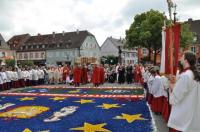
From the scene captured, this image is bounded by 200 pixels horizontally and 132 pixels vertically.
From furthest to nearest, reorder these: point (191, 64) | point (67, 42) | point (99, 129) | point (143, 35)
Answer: point (67, 42) → point (143, 35) → point (99, 129) → point (191, 64)

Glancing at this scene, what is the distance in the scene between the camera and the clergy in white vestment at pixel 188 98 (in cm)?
555

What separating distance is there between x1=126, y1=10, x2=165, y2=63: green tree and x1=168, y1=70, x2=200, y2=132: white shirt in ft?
155

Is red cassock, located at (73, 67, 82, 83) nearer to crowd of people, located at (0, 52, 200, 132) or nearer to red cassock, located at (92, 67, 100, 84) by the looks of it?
crowd of people, located at (0, 52, 200, 132)

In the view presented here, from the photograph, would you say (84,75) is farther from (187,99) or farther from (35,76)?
(187,99)

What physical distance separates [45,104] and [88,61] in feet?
105

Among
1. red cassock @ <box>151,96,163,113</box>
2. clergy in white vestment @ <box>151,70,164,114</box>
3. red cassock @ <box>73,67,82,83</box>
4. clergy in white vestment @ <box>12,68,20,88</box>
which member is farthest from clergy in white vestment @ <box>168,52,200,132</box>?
red cassock @ <box>73,67,82,83</box>

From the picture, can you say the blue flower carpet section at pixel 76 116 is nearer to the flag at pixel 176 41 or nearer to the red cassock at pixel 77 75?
the flag at pixel 176 41

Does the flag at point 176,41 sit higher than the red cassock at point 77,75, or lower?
higher

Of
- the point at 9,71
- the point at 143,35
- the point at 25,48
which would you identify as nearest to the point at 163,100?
the point at 9,71

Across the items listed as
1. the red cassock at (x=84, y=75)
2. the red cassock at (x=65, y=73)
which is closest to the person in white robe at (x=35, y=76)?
the red cassock at (x=65, y=73)

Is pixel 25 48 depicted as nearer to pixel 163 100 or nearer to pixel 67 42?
pixel 67 42

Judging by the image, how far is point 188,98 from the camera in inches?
221

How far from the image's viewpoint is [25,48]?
91062 mm

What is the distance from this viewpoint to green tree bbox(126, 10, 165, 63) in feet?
175
